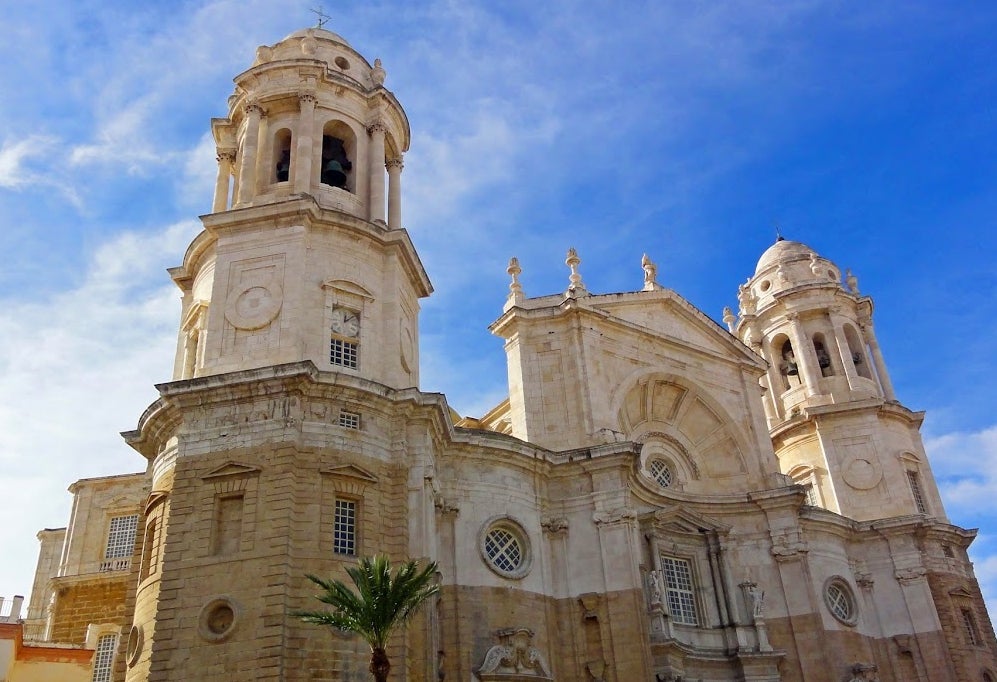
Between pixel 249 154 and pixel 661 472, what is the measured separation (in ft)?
60.3

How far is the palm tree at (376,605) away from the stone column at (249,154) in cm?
1359

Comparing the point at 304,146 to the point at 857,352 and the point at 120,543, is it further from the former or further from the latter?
the point at 857,352

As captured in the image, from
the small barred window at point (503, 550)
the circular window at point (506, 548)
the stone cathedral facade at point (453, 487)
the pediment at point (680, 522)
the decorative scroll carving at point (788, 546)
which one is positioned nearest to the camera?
the stone cathedral facade at point (453, 487)

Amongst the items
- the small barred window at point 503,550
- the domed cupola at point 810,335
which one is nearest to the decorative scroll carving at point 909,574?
the domed cupola at point 810,335

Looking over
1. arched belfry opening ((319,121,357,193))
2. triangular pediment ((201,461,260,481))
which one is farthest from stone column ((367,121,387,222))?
triangular pediment ((201,461,260,481))

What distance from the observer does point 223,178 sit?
30.0 meters

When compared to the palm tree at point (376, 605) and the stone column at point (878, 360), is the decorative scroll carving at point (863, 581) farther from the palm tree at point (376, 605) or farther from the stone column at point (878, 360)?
the palm tree at point (376, 605)

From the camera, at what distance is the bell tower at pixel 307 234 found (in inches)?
987

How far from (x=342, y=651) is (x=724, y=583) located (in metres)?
15.5

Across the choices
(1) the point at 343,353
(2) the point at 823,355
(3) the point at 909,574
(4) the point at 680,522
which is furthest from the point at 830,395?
(1) the point at 343,353

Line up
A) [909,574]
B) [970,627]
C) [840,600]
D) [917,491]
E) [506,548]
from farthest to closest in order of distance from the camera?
1. [917,491]
2. [970,627]
3. [909,574]
4. [840,600]
5. [506,548]

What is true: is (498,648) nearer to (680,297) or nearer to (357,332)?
(357,332)

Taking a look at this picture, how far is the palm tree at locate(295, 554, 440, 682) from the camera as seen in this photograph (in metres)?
18.2

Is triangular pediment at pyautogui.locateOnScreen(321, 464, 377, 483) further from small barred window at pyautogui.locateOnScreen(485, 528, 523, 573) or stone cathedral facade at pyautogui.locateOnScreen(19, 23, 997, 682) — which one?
small barred window at pyautogui.locateOnScreen(485, 528, 523, 573)
